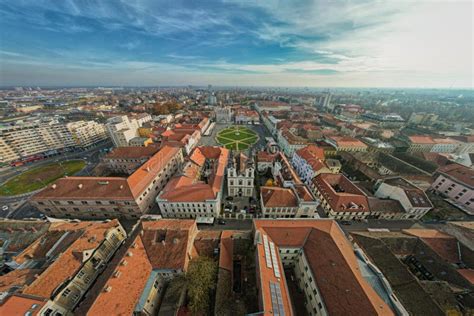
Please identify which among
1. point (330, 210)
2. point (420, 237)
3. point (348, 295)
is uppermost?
point (348, 295)

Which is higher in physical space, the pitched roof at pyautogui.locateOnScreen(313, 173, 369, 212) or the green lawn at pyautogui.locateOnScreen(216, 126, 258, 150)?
the pitched roof at pyautogui.locateOnScreen(313, 173, 369, 212)

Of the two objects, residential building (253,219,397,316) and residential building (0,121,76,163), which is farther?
residential building (0,121,76,163)

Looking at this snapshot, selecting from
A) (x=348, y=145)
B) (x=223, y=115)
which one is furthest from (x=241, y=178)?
(x=223, y=115)

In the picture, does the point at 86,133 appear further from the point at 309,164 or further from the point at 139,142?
the point at 309,164

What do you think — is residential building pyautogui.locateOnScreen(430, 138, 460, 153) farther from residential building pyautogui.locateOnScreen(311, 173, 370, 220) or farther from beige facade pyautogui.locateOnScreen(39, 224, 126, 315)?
beige facade pyautogui.locateOnScreen(39, 224, 126, 315)

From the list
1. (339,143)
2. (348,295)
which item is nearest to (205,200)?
(348,295)

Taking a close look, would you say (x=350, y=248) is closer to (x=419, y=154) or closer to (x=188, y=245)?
(x=188, y=245)

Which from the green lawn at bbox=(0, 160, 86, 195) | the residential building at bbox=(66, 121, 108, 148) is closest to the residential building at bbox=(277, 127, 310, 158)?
the green lawn at bbox=(0, 160, 86, 195)
